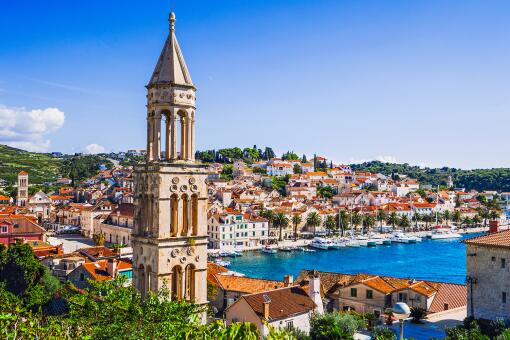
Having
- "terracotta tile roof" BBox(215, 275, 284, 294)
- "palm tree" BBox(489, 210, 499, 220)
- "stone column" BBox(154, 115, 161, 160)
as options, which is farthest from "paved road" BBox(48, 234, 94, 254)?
"palm tree" BBox(489, 210, 499, 220)

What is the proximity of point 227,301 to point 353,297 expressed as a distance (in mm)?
6158

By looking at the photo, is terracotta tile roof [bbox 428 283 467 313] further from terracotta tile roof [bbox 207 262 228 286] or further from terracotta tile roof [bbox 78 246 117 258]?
terracotta tile roof [bbox 78 246 117 258]

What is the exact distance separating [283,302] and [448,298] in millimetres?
10045

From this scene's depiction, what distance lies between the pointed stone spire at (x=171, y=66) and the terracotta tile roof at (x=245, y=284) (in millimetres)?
14446

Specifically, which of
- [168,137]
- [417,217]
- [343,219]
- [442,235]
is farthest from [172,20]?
[417,217]

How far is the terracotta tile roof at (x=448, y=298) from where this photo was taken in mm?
24844

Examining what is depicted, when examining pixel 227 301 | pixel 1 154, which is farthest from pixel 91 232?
pixel 1 154

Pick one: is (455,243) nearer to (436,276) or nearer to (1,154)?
(436,276)

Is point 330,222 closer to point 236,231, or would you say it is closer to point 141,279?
point 236,231

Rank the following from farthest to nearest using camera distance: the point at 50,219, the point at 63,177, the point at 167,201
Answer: the point at 63,177
the point at 50,219
the point at 167,201

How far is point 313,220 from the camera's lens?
256 feet

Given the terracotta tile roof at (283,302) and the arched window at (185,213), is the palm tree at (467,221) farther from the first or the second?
the arched window at (185,213)

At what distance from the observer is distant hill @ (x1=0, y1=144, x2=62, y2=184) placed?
130 m

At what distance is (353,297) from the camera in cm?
2577
